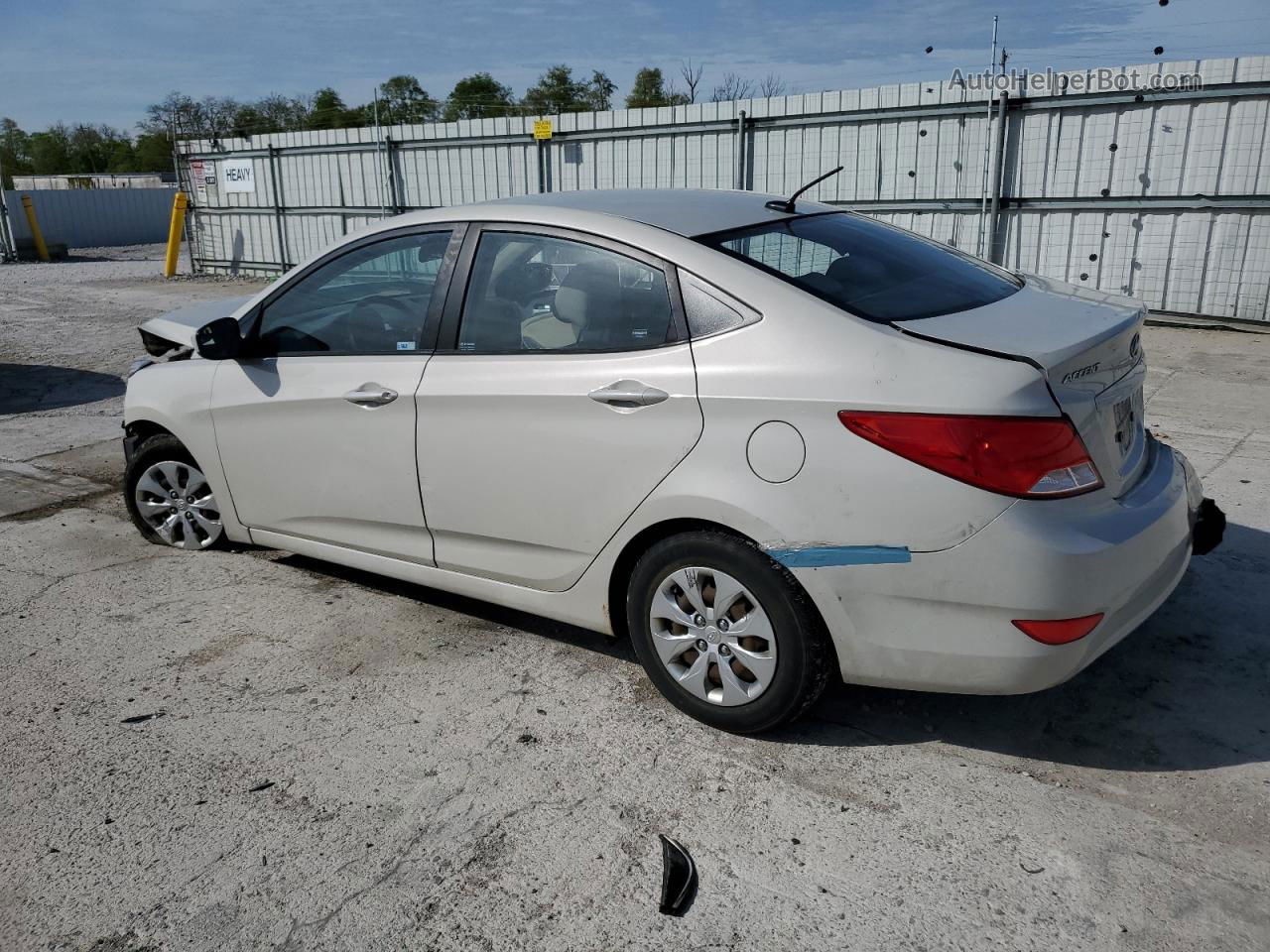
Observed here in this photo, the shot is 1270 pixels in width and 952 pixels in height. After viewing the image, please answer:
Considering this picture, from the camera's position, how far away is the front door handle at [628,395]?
3084mm

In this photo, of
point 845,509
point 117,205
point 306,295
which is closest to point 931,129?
point 306,295

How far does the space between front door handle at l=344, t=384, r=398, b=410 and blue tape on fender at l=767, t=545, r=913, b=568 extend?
1.62 metres

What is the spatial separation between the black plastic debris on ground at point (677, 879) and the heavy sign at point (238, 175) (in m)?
20.1

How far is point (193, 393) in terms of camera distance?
4453 mm

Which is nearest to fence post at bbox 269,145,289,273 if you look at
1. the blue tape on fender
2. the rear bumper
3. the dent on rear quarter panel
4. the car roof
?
the car roof

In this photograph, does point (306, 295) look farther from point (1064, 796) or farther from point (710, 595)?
point (1064, 796)

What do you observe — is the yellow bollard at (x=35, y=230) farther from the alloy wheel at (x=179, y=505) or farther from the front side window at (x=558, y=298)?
the front side window at (x=558, y=298)

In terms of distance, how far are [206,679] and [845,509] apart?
243 cm

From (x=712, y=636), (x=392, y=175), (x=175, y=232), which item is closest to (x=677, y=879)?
(x=712, y=636)

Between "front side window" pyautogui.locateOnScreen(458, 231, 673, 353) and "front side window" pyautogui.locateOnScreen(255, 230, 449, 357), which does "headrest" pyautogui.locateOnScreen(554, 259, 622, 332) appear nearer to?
"front side window" pyautogui.locateOnScreen(458, 231, 673, 353)

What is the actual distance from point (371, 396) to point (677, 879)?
2081 millimetres

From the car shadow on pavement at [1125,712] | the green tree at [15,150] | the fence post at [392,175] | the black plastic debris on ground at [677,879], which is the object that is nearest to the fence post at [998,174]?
the car shadow on pavement at [1125,712]

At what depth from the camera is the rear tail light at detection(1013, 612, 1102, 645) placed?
8.76 feet

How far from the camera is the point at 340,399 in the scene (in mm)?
3857
